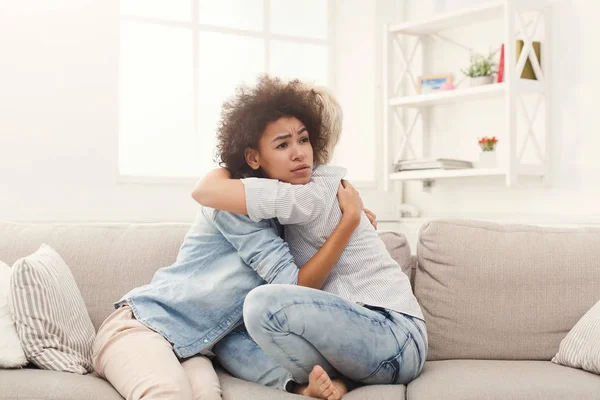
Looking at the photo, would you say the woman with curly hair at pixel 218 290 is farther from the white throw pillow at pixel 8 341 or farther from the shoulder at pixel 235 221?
the white throw pillow at pixel 8 341

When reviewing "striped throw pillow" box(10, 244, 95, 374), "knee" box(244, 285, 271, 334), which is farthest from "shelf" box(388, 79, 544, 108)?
"striped throw pillow" box(10, 244, 95, 374)

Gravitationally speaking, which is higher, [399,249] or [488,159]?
[488,159]

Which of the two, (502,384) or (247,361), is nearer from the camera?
(502,384)

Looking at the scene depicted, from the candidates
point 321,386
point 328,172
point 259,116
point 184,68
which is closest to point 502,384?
point 321,386

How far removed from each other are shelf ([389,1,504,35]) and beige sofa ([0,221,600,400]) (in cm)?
168

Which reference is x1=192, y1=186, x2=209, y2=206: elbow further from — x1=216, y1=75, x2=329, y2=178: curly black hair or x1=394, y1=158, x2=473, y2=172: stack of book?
x1=394, y1=158, x2=473, y2=172: stack of book

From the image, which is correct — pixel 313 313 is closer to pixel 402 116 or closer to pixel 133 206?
pixel 133 206

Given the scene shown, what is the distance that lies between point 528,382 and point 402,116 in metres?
2.71

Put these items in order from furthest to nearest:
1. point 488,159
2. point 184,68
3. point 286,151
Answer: point 184,68
point 488,159
point 286,151

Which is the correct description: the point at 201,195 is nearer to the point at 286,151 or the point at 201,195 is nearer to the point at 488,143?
the point at 286,151

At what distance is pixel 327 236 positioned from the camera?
1.95 meters

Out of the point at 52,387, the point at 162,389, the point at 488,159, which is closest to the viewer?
the point at 162,389

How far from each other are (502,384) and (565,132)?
202 centimetres

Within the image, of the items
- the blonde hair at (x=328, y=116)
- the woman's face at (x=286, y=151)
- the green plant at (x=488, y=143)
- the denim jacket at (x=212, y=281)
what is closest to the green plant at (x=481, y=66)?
the green plant at (x=488, y=143)
